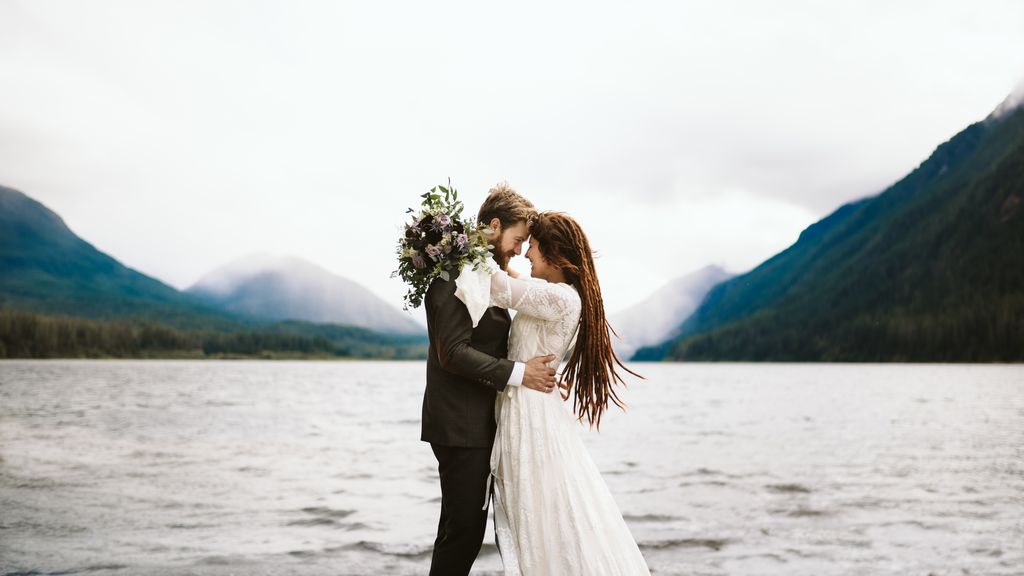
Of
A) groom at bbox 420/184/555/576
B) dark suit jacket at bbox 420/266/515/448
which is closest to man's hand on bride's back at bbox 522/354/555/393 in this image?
groom at bbox 420/184/555/576

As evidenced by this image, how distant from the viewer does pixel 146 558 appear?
9570mm

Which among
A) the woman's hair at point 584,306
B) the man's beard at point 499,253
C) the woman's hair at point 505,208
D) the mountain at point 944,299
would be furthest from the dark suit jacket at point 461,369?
the mountain at point 944,299

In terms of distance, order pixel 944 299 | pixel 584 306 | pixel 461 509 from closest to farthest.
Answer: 1. pixel 461 509
2. pixel 584 306
3. pixel 944 299

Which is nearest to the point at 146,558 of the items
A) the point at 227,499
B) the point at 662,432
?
the point at 227,499

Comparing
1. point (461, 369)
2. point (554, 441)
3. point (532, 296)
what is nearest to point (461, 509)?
point (554, 441)

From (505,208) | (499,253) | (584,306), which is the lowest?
(584,306)

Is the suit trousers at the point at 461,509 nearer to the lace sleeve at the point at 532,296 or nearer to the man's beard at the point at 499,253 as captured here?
the lace sleeve at the point at 532,296

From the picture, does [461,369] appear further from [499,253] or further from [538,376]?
[499,253]

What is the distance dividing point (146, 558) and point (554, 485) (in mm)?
6568

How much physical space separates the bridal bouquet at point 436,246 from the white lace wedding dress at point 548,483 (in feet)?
0.83

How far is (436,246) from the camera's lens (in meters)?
5.17

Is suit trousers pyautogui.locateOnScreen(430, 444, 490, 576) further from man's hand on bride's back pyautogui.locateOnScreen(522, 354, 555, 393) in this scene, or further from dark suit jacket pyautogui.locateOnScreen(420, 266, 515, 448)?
man's hand on bride's back pyautogui.locateOnScreen(522, 354, 555, 393)

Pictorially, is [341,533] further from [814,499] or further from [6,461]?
[6,461]

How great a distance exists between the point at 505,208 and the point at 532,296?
0.77 meters
